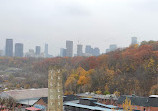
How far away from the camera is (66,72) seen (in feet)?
155

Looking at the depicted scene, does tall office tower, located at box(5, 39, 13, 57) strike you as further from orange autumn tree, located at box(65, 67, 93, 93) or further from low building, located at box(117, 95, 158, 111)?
low building, located at box(117, 95, 158, 111)

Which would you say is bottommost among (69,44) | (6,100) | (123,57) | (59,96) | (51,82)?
(6,100)

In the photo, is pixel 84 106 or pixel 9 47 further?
pixel 9 47

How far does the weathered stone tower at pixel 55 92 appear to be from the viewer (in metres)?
15.7

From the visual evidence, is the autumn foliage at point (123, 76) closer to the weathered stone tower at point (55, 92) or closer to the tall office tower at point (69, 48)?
the weathered stone tower at point (55, 92)

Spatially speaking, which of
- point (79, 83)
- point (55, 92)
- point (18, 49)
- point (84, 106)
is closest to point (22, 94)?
point (84, 106)

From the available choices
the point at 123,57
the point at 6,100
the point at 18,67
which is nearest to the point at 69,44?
the point at 18,67

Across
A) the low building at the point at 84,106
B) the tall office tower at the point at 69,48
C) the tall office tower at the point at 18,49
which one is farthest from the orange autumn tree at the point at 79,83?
the tall office tower at the point at 18,49

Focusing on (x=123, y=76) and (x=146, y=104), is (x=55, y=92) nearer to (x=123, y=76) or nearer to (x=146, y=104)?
(x=146, y=104)

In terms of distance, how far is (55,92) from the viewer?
15.8 meters

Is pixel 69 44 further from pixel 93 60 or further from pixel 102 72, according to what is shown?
pixel 102 72

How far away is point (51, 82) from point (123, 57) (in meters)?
A: 31.2

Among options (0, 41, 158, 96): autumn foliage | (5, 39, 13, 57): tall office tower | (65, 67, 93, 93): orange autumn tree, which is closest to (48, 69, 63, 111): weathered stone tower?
(0, 41, 158, 96): autumn foliage

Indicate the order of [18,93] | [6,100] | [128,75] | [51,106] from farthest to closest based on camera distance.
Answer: [128,75] → [18,93] → [6,100] → [51,106]
